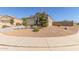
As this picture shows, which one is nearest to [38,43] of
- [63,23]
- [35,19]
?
[35,19]

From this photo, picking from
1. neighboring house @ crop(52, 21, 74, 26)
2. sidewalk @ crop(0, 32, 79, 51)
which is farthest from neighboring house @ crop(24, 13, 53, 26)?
sidewalk @ crop(0, 32, 79, 51)

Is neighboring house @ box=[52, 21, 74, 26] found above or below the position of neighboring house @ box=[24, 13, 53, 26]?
below

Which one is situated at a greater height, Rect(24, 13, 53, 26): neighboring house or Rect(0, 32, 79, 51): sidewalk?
Rect(24, 13, 53, 26): neighboring house

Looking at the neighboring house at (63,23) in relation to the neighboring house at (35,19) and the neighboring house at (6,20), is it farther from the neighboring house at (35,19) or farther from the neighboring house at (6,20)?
the neighboring house at (6,20)

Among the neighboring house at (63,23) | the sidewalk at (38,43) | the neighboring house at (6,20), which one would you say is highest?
the neighboring house at (6,20)

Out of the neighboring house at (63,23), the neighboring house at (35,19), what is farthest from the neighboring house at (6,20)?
the neighboring house at (63,23)

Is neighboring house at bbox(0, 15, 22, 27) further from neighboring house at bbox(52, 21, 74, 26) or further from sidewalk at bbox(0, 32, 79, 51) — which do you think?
neighboring house at bbox(52, 21, 74, 26)

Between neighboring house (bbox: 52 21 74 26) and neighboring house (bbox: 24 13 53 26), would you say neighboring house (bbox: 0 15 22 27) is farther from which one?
neighboring house (bbox: 52 21 74 26)

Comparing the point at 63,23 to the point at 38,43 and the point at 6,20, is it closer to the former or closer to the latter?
the point at 38,43

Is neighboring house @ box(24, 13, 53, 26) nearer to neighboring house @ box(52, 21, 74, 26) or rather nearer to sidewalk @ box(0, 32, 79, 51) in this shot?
neighboring house @ box(52, 21, 74, 26)

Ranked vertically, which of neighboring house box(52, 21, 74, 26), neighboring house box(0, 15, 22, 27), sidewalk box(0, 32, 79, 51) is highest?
neighboring house box(0, 15, 22, 27)

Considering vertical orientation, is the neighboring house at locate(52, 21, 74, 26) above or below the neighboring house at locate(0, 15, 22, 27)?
below

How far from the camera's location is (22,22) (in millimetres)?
2789

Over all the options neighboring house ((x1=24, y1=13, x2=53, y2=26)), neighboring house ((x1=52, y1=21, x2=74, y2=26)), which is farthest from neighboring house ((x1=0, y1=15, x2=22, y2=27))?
neighboring house ((x1=52, y1=21, x2=74, y2=26))
